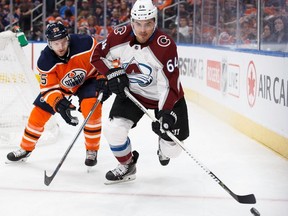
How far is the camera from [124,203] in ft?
9.48

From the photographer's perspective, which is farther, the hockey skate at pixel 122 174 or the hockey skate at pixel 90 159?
the hockey skate at pixel 90 159

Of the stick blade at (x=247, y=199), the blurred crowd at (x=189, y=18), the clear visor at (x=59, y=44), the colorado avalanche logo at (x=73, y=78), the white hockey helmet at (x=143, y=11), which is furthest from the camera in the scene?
the blurred crowd at (x=189, y=18)

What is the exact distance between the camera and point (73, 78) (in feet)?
11.8

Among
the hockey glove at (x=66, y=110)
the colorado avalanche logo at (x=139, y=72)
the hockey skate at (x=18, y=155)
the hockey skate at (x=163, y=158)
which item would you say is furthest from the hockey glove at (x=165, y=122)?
the hockey skate at (x=18, y=155)

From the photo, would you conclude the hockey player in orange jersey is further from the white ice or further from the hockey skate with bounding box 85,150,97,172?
the white ice

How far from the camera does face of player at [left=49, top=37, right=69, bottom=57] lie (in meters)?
3.43

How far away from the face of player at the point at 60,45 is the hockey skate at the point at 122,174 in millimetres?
731

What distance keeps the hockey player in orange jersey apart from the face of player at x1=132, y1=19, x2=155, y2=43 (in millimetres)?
510

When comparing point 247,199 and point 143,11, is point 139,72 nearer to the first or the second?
point 143,11

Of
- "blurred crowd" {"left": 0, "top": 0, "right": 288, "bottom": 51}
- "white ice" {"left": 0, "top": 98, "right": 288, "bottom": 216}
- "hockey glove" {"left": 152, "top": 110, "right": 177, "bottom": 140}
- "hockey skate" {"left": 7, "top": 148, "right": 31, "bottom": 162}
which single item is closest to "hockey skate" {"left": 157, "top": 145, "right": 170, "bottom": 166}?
"white ice" {"left": 0, "top": 98, "right": 288, "bottom": 216}

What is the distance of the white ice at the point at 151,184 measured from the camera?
279 cm

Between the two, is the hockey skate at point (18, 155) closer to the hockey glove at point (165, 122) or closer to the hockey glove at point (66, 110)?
the hockey glove at point (66, 110)

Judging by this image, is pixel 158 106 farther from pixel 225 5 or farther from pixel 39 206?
pixel 225 5

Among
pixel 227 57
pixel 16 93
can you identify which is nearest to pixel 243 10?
pixel 227 57
